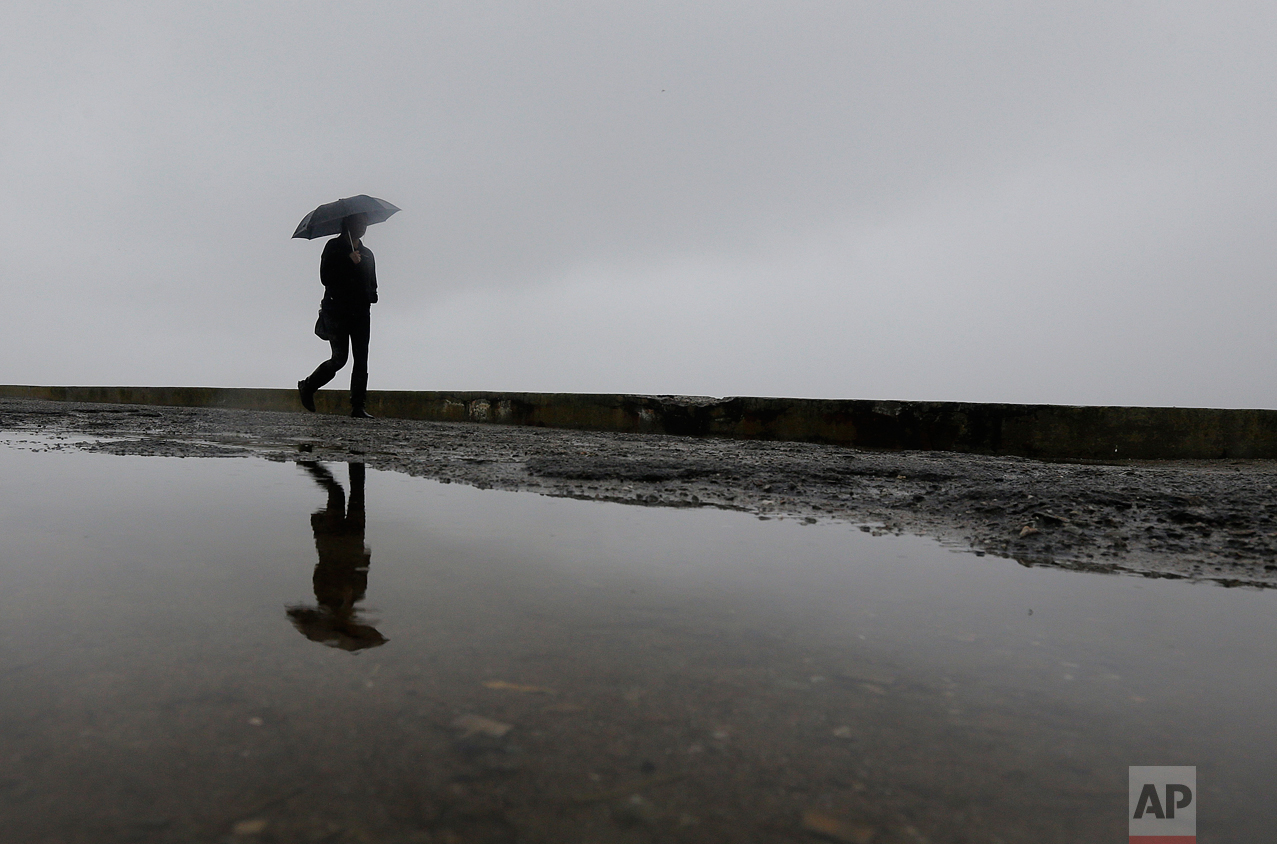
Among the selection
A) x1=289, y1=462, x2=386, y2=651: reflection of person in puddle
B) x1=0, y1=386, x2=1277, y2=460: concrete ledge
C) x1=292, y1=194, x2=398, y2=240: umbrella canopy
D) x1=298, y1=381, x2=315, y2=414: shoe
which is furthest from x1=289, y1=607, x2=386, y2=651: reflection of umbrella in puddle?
x1=298, y1=381, x2=315, y2=414: shoe

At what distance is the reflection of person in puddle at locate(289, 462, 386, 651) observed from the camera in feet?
3.86

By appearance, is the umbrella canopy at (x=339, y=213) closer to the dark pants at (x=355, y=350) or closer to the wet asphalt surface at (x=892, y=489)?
the dark pants at (x=355, y=350)

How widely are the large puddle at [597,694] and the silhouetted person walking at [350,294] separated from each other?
251 inches

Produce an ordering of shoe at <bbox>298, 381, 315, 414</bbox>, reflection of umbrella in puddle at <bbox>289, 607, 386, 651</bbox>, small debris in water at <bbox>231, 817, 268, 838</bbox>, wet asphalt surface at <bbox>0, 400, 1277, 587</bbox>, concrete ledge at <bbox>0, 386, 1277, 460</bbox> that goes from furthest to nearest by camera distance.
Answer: shoe at <bbox>298, 381, 315, 414</bbox> < concrete ledge at <bbox>0, 386, 1277, 460</bbox> < wet asphalt surface at <bbox>0, 400, 1277, 587</bbox> < reflection of umbrella in puddle at <bbox>289, 607, 386, 651</bbox> < small debris in water at <bbox>231, 817, 268, 838</bbox>

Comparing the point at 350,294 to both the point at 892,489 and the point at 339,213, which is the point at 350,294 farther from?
the point at 892,489

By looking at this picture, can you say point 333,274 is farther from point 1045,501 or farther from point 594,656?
point 594,656

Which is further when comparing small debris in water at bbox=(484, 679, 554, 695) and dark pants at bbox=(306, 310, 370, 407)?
dark pants at bbox=(306, 310, 370, 407)

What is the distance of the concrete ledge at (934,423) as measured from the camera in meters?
6.39

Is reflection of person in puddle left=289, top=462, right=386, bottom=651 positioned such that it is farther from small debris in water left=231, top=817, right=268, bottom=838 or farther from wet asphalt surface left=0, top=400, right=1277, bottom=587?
wet asphalt surface left=0, top=400, right=1277, bottom=587

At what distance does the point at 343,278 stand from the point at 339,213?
680 mm

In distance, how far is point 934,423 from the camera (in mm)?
6840

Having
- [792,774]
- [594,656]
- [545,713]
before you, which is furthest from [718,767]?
[594,656]

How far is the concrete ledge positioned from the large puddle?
5264mm

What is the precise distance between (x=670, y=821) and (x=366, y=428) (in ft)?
20.1
